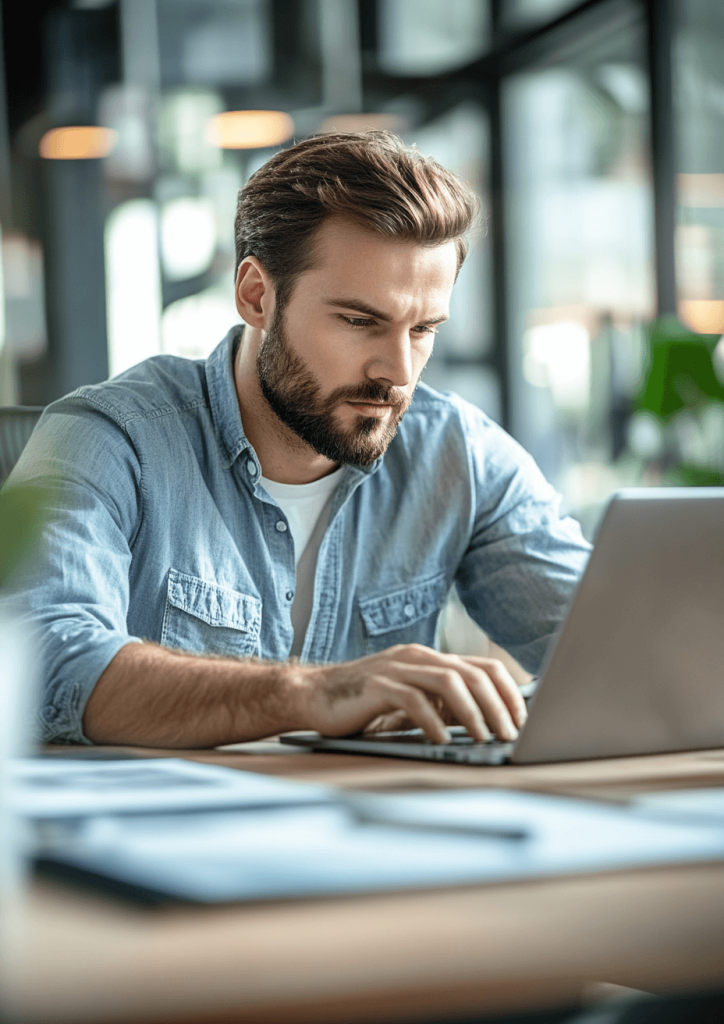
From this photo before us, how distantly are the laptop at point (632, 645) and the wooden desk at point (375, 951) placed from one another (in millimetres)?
370

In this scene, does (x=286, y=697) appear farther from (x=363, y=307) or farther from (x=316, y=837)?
(x=363, y=307)

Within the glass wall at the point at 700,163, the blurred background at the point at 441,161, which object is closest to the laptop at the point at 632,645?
the blurred background at the point at 441,161

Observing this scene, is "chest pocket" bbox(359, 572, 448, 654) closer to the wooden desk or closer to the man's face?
the man's face

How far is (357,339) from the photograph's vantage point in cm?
169

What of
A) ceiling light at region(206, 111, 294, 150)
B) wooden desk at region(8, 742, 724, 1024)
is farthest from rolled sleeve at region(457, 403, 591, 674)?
ceiling light at region(206, 111, 294, 150)

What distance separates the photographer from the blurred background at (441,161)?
4520 mm

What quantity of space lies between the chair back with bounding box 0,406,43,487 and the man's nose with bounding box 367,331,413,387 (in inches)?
17.0

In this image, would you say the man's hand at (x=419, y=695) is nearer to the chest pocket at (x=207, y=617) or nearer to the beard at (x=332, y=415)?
the chest pocket at (x=207, y=617)

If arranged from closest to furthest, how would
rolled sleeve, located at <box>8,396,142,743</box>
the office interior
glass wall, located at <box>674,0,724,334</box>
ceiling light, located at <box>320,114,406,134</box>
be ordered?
rolled sleeve, located at <box>8,396,142,743</box>, glass wall, located at <box>674,0,724,334</box>, the office interior, ceiling light, located at <box>320,114,406,134</box>

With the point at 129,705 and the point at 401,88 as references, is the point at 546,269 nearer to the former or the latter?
the point at 401,88

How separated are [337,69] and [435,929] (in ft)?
15.7

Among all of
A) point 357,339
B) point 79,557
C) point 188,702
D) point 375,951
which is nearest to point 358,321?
point 357,339

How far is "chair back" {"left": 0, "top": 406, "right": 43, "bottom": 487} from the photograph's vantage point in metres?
1.64

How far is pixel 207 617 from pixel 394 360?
1.34 ft
